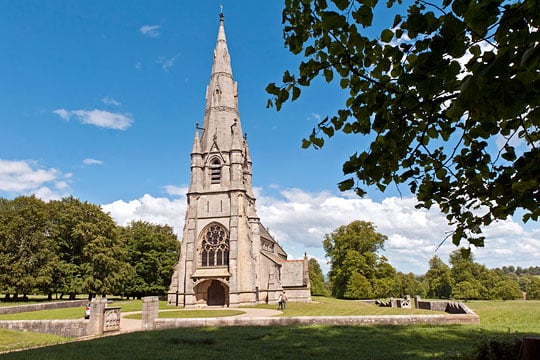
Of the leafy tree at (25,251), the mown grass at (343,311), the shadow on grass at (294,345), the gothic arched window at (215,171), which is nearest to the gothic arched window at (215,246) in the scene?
the gothic arched window at (215,171)

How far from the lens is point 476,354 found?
7.48 meters

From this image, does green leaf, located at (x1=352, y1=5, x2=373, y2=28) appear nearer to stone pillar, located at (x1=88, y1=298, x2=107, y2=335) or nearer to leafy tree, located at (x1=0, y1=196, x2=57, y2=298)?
stone pillar, located at (x1=88, y1=298, x2=107, y2=335)

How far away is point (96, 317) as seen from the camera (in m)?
17.4

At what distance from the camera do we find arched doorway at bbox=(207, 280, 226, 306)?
38219 millimetres

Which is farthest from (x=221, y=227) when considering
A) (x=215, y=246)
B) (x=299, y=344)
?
(x=299, y=344)

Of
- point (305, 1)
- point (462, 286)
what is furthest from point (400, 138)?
point (462, 286)

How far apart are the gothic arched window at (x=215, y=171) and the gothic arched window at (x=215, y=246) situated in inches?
186

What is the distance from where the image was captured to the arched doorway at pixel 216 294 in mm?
38219

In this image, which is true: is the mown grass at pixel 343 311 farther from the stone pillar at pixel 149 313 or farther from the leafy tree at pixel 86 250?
the leafy tree at pixel 86 250

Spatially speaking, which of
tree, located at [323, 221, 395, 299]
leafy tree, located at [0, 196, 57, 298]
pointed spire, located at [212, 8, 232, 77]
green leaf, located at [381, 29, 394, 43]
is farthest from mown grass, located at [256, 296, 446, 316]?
pointed spire, located at [212, 8, 232, 77]

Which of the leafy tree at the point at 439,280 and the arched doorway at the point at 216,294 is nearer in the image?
the arched doorway at the point at 216,294

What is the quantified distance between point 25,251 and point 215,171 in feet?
72.9

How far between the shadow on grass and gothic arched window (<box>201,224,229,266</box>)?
23.9 meters

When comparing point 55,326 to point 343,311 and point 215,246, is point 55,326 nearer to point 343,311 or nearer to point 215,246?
point 343,311
